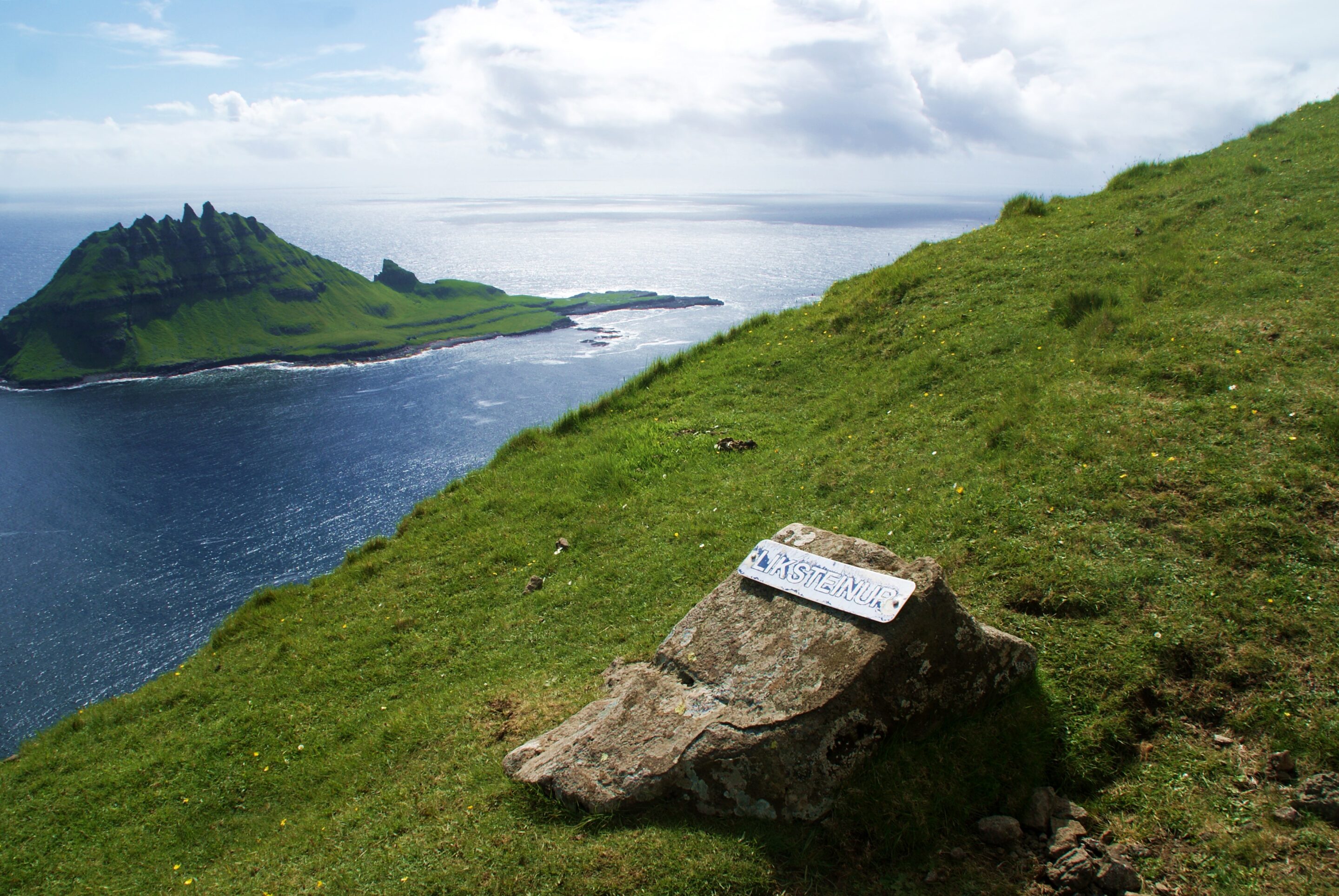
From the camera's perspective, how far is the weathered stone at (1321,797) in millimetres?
5691

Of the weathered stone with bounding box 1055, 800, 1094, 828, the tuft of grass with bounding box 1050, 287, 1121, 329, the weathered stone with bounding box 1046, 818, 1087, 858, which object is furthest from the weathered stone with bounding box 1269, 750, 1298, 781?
the tuft of grass with bounding box 1050, 287, 1121, 329

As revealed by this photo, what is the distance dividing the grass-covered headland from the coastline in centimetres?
11519

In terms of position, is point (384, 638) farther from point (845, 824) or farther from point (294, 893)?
point (845, 824)

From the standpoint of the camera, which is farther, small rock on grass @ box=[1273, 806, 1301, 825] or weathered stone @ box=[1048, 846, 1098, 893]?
small rock on grass @ box=[1273, 806, 1301, 825]

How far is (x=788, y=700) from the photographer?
6539 mm

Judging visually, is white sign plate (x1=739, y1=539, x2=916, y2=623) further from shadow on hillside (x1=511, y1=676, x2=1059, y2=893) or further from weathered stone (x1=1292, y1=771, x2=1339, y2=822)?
weathered stone (x1=1292, y1=771, x2=1339, y2=822)

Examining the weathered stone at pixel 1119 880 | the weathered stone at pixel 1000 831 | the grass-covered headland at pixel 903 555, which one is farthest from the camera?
the grass-covered headland at pixel 903 555

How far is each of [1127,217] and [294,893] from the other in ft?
88.1

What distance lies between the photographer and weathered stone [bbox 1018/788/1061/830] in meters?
6.19


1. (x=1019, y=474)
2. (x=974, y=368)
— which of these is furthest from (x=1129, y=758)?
(x=974, y=368)

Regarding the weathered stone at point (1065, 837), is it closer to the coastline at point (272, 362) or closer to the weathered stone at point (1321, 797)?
the weathered stone at point (1321, 797)

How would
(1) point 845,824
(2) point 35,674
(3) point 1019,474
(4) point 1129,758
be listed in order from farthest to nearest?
(2) point 35,674
(3) point 1019,474
(4) point 1129,758
(1) point 845,824

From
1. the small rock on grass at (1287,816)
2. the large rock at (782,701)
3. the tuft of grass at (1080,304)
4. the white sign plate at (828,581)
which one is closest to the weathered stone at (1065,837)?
the large rock at (782,701)

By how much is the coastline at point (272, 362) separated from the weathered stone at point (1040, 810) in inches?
5037
